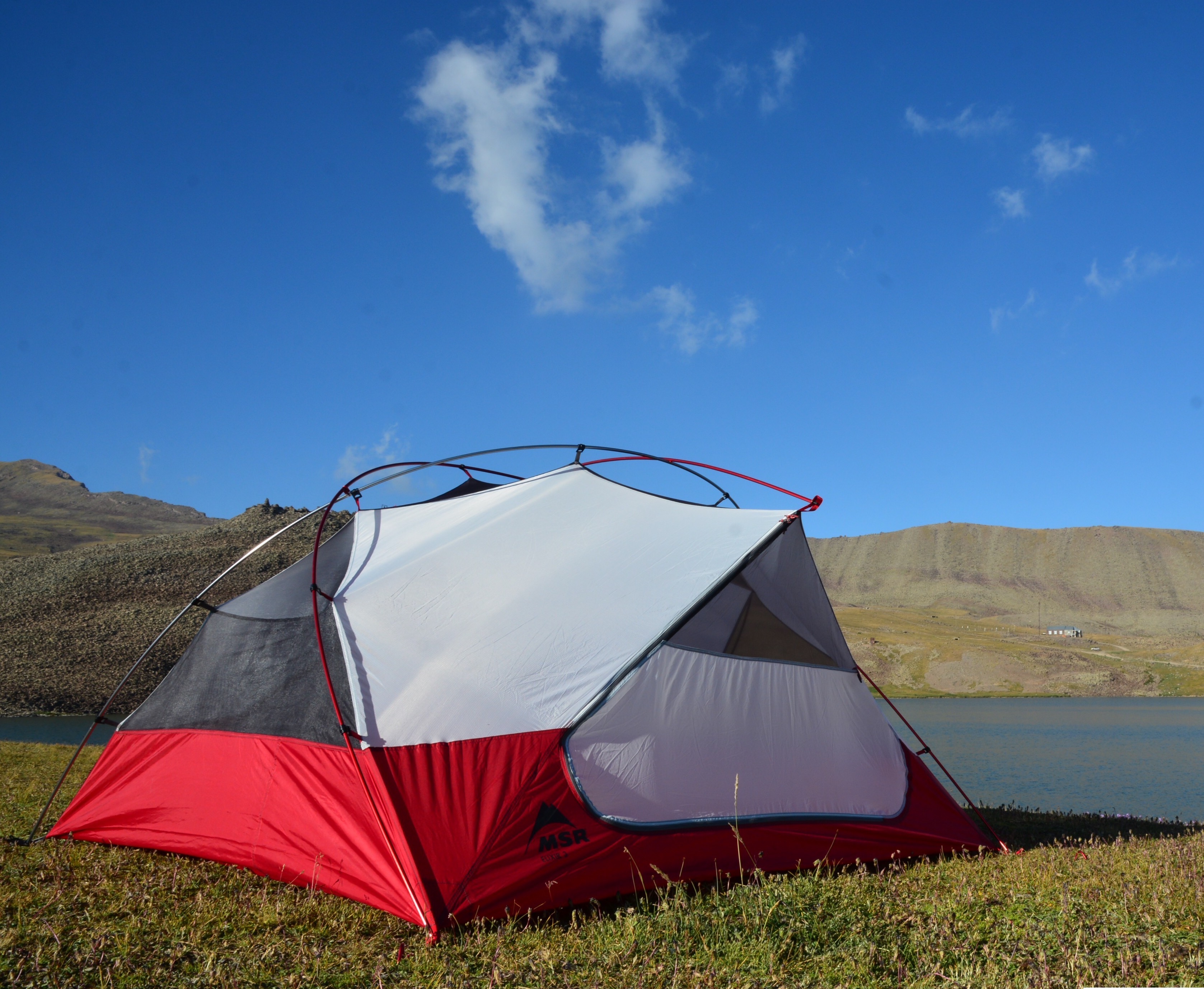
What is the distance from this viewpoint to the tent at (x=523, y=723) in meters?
5.71

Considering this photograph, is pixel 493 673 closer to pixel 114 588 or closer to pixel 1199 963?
pixel 1199 963

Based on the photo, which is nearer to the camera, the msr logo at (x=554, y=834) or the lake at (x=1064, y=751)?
the msr logo at (x=554, y=834)

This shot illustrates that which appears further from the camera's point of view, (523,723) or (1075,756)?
(1075,756)

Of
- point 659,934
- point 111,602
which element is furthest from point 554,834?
point 111,602

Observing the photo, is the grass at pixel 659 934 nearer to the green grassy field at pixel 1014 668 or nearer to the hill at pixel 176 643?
the hill at pixel 176 643

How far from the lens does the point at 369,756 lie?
582 centimetres

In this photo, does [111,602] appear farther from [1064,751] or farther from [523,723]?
[523,723]

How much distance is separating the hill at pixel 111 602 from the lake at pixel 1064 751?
316 centimetres

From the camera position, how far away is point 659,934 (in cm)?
459

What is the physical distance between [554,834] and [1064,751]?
31.4 metres

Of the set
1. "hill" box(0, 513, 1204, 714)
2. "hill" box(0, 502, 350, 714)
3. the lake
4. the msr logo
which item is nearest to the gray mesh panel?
the msr logo

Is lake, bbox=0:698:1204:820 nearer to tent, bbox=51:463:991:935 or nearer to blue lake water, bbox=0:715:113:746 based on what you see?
blue lake water, bbox=0:715:113:746

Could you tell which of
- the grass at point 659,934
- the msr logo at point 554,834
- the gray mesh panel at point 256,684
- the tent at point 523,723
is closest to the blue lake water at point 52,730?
the gray mesh panel at point 256,684

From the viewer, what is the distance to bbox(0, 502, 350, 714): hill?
1885 inches
